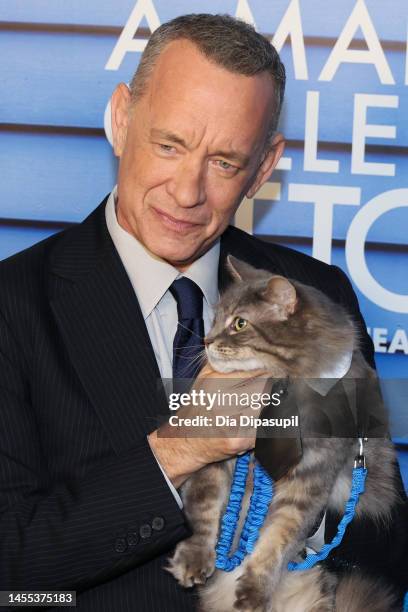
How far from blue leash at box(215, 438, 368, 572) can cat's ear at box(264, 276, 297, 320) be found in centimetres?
31

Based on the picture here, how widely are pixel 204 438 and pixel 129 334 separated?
335 mm

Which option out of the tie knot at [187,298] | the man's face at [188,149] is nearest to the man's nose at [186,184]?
the man's face at [188,149]

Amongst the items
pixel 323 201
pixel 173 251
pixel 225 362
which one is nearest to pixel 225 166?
pixel 173 251

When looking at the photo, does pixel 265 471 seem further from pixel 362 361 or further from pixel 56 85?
pixel 56 85

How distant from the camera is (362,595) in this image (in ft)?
6.07

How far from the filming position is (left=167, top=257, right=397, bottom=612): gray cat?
174 cm

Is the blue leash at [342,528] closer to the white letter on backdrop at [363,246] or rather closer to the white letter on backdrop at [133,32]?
the white letter on backdrop at [363,246]

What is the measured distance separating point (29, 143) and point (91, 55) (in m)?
0.33

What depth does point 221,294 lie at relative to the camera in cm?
206

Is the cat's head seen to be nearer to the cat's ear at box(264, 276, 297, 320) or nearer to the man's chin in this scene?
the cat's ear at box(264, 276, 297, 320)

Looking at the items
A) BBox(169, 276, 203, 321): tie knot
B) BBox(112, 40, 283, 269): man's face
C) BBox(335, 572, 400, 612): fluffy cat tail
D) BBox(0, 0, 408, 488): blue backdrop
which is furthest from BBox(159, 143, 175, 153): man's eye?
BBox(335, 572, 400, 612): fluffy cat tail

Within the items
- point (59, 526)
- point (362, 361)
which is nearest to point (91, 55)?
point (362, 361)

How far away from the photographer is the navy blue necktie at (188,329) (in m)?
1.93

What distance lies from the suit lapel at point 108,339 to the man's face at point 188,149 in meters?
0.14
